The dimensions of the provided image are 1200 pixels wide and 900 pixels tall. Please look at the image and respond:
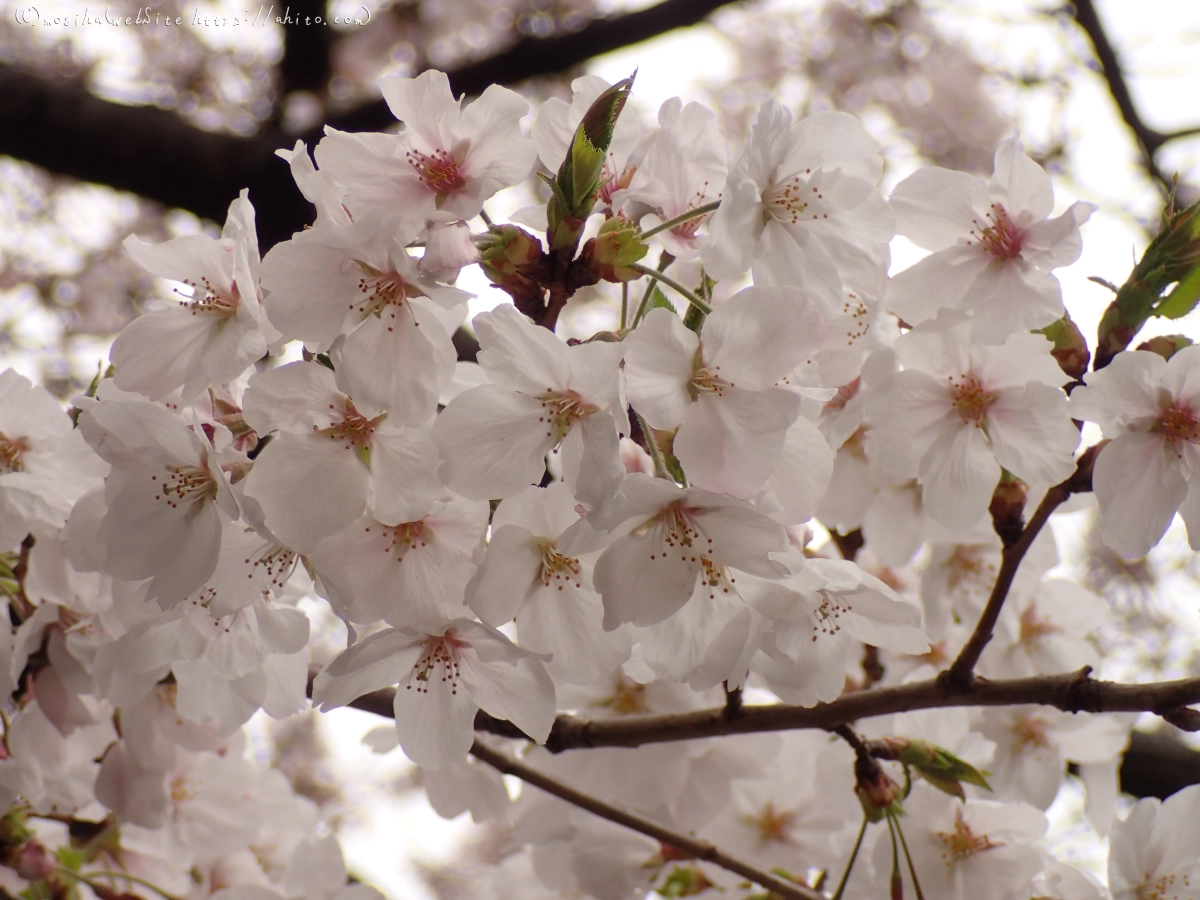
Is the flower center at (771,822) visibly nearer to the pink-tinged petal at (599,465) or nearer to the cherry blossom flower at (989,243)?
the cherry blossom flower at (989,243)

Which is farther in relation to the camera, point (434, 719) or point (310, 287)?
point (434, 719)

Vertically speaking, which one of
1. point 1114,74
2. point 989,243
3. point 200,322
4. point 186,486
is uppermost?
point 1114,74

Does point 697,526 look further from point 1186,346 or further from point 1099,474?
point 1186,346

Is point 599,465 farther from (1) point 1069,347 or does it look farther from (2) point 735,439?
(1) point 1069,347

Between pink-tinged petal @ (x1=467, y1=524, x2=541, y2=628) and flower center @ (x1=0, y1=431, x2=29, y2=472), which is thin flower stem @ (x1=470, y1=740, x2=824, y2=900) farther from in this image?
flower center @ (x1=0, y1=431, x2=29, y2=472)

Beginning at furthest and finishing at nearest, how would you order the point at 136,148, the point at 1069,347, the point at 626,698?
the point at 136,148, the point at 626,698, the point at 1069,347

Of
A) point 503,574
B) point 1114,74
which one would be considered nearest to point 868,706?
point 503,574
